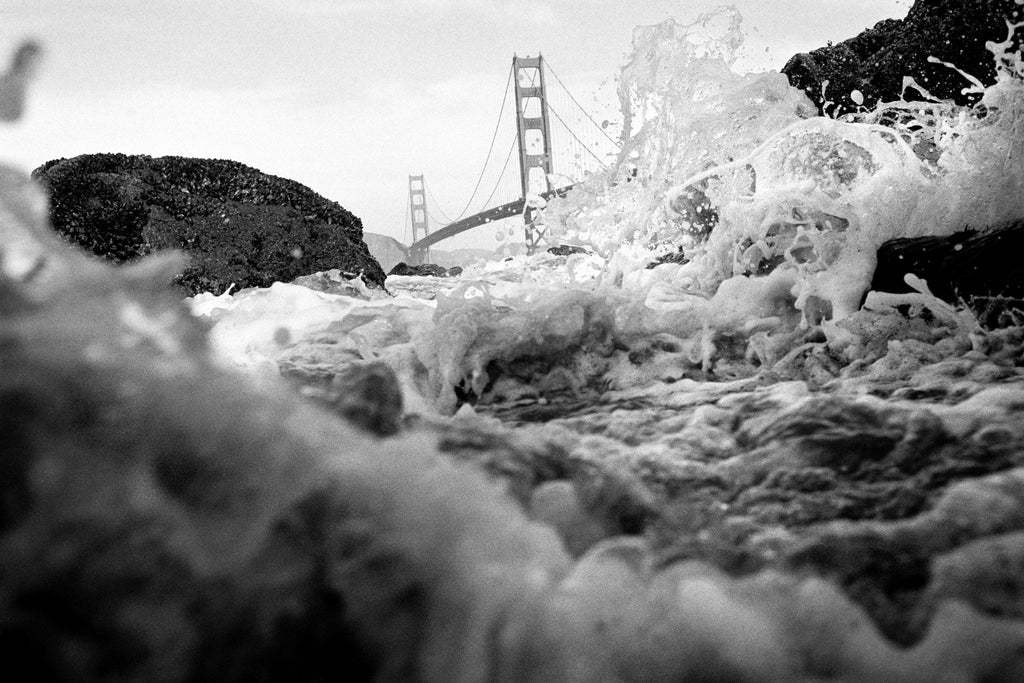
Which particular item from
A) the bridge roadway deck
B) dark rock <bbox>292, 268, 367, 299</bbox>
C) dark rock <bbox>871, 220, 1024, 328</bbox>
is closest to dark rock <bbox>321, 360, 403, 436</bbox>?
dark rock <bbox>871, 220, 1024, 328</bbox>

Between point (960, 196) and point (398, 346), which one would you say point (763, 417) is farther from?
point (960, 196)

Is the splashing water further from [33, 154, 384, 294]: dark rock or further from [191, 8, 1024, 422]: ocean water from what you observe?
[33, 154, 384, 294]: dark rock

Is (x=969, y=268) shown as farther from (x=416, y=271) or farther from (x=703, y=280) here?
(x=416, y=271)

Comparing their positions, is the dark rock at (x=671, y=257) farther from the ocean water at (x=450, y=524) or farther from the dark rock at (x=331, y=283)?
the ocean water at (x=450, y=524)

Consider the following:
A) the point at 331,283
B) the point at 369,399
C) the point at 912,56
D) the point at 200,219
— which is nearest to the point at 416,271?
the point at 200,219

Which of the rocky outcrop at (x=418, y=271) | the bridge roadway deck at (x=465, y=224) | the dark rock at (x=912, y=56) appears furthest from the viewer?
the bridge roadway deck at (x=465, y=224)

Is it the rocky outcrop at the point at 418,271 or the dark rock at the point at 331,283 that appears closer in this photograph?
the dark rock at the point at 331,283

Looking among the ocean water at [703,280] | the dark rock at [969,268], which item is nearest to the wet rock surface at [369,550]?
the ocean water at [703,280]

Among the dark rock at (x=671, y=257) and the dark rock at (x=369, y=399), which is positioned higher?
the dark rock at (x=671, y=257)
